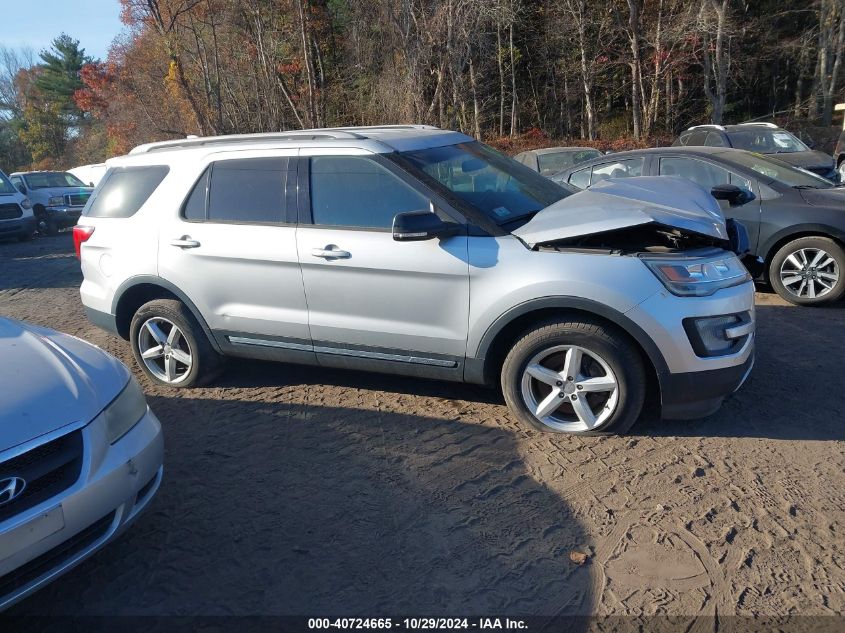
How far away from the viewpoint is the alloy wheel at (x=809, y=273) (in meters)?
6.43

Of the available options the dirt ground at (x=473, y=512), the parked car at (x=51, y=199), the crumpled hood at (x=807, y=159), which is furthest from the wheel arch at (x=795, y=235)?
the parked car at (x=51, y=199)

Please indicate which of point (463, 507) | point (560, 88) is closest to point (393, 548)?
point (463, 507)

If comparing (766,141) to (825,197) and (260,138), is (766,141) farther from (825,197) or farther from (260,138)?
(260,138)

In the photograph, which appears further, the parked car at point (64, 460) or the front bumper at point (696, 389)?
the front bumper at point (696, 389)

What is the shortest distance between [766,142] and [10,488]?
13.8 m

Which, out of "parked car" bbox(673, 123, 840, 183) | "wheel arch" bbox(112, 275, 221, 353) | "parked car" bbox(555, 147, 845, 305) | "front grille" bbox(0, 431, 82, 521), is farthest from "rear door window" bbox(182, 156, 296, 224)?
"parked car" bbox(673, 123, 840, 183)

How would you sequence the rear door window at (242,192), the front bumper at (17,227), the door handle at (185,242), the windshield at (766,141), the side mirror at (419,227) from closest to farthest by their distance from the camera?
the side mirror at (419,227), the rear door window at (242,192), the door handle at (185,242), the windshield at (766,141), the front bumper at (17,227)

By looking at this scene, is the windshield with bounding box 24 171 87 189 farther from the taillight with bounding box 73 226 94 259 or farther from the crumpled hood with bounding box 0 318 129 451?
the crumpled hood with bounding box 0 318 129 451

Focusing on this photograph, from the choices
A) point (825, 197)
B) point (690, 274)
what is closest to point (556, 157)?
point (825, 197)

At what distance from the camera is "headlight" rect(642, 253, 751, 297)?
3.72 metres

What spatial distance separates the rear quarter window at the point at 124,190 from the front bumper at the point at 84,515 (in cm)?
258

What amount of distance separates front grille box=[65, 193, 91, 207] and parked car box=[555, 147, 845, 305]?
690 inches

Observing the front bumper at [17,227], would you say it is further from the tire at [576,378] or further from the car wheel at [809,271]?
the car wheel at [809,271]

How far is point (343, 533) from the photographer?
10.8 feet
